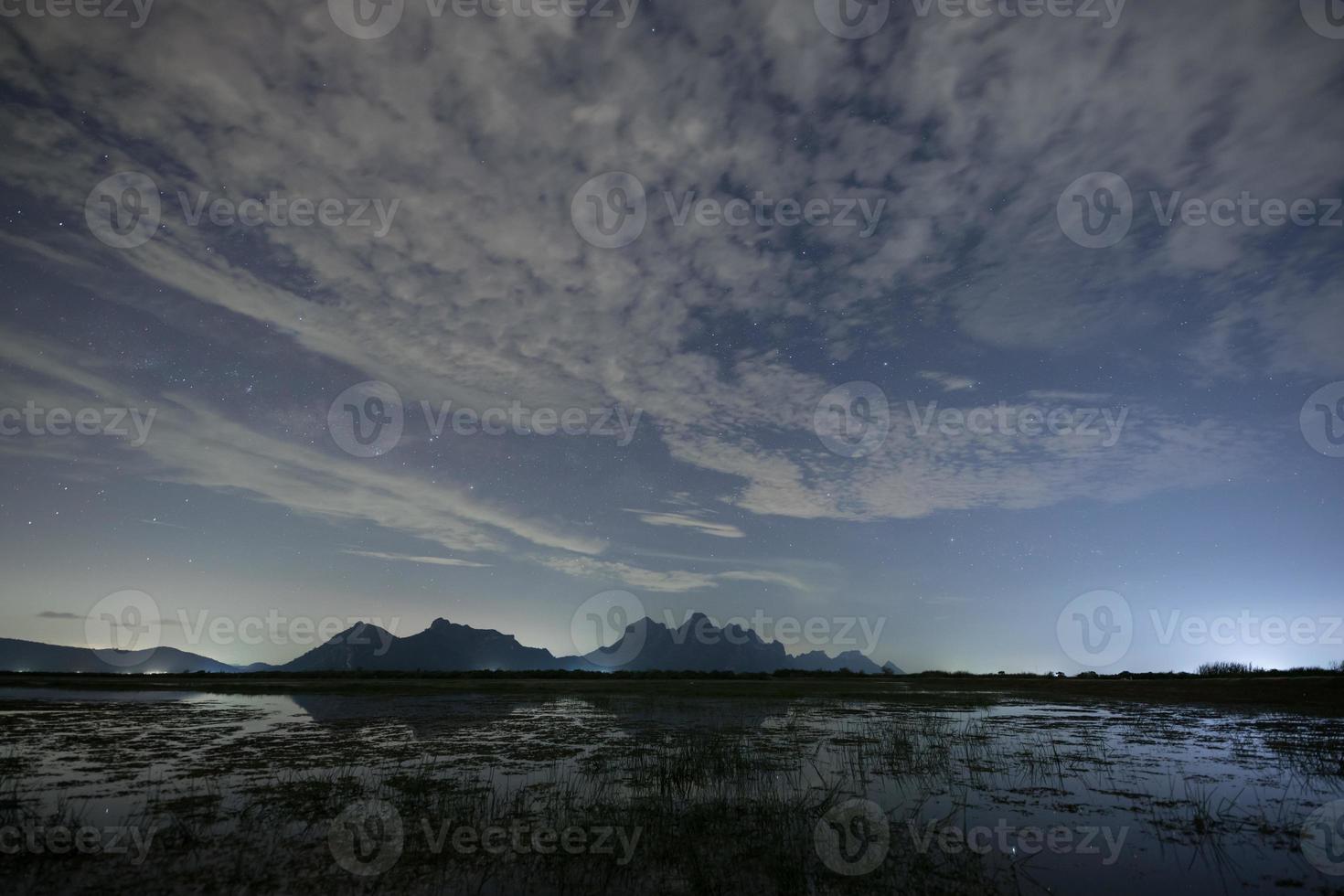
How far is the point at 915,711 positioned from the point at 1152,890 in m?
25.0

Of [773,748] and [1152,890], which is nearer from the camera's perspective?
[1152,890]

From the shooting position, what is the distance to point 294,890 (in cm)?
752

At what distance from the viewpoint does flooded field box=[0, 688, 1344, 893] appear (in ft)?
26.2

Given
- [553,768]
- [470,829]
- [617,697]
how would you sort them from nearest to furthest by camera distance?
1. [470,829]
2. [553,768]
3. [617,697]

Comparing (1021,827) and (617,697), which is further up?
(1021,827)

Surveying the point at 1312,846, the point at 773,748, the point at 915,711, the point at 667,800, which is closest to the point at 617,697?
the point at 915,711

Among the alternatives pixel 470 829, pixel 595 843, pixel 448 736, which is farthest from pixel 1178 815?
pixel 448 736

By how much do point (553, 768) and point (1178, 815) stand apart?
12965 millimetres

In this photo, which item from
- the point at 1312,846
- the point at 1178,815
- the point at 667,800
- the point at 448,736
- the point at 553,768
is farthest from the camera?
the point at 448,736

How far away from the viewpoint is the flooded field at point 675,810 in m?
7.98

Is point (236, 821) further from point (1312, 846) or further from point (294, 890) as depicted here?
point (1312, 846)

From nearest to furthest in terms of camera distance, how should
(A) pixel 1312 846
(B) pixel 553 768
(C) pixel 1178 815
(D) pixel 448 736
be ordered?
(A) pixel 1312 846 < (C) pixel 1178 815 < (B) pixel 553 768 < (D) pixel 448 736

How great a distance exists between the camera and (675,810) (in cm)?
1106

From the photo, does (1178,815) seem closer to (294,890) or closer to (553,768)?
(553,768)
